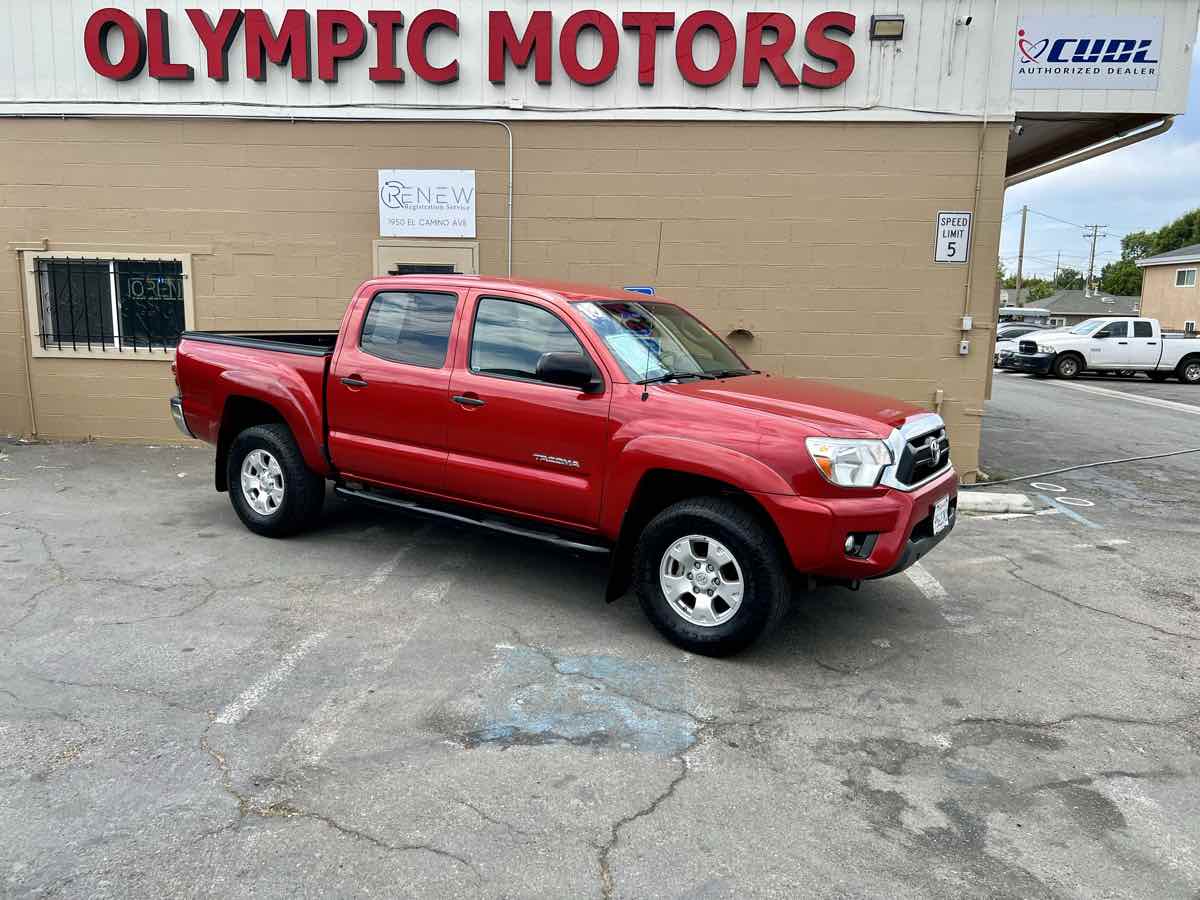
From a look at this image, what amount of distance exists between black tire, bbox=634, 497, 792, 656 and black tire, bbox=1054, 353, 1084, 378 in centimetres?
2376

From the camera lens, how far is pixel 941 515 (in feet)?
15.9

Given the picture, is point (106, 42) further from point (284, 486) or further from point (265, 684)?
point (265, 684)

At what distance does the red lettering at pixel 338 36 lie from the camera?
9.10 metres

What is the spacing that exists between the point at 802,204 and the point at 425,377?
5194 millimetres

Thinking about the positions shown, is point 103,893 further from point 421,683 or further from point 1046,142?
point 1046,142

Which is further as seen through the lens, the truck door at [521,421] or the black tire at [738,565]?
the truck door at [521,421]

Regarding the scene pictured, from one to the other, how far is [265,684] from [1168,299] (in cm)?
5028

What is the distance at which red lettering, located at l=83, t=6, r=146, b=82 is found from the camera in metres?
9.23

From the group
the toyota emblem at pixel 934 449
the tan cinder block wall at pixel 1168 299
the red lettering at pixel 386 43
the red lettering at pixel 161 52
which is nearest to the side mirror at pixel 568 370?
the toyota emblem at pixel 934 449

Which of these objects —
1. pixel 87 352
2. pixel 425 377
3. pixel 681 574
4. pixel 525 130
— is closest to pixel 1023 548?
pixel 681 574

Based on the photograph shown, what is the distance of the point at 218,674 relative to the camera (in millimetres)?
4270

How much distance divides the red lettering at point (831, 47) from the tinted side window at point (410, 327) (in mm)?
5276

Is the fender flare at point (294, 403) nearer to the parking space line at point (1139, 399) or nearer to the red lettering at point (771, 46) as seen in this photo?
the red lettering at point (771, 46)

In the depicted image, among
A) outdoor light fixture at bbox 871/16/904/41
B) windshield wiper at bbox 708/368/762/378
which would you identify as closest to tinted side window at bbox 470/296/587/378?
windshield wiper at bbox 708/368/762/378
